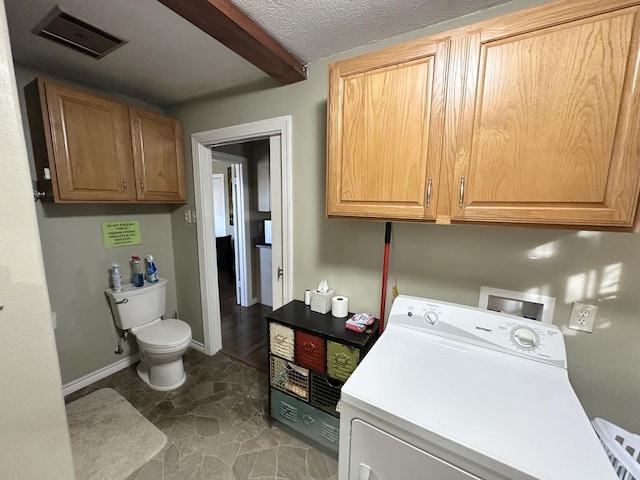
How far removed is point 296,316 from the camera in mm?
1642

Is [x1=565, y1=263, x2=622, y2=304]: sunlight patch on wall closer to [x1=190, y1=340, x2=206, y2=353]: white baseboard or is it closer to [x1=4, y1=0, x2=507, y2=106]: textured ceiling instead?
[x1=4, y1=0, x2=507, y2=106]: textured ceiling

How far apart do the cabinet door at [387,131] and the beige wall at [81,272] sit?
2.03 meters

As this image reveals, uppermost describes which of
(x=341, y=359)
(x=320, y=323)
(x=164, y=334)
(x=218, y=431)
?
(x=320, y=323)

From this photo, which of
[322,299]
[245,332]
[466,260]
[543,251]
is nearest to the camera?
[543,251]

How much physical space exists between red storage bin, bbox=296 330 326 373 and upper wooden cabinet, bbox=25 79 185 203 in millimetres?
1733

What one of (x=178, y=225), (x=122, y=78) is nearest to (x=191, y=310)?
(x=178, y=225)

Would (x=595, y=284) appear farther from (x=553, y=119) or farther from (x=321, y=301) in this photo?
(x=321, y=301)

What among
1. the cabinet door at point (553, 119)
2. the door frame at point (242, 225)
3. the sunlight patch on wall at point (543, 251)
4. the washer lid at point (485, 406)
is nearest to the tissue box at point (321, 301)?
the washer lid at point (485, 406)

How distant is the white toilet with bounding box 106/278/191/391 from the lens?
1996mm

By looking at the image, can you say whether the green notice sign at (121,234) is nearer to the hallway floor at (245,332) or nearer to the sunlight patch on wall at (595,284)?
the hallway floor at (245,332)

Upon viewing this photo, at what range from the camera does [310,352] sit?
1511 millimetres

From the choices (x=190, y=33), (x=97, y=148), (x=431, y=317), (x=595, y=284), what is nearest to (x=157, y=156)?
(x=97, y=148)

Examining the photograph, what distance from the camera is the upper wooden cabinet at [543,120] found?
2.62 ft

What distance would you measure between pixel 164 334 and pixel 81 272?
2.68ft
